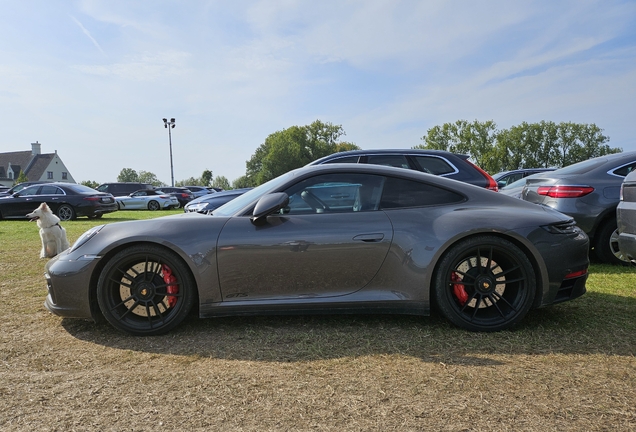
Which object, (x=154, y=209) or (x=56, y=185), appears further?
(x=154, y=209)

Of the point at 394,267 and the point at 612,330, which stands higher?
the point at 394,267

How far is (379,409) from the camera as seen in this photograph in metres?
2.26

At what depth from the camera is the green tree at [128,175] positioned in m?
116

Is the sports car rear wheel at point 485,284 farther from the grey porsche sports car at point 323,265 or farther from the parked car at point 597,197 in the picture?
the parked car at point 597,197

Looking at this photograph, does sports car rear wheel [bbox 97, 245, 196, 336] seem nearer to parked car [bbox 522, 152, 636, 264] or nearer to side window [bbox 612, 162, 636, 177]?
parked car [bbox 522, 152, 636, 264]

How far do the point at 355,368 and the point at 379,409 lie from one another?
50 cm

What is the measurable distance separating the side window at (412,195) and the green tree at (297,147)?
80021 millimetres

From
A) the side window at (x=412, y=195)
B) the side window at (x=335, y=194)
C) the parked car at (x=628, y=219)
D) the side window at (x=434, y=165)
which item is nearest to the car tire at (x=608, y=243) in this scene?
the parked car at (x=628, y=219)

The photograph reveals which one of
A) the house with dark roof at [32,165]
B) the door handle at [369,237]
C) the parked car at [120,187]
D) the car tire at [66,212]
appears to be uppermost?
the house with dark roof at [32,165]

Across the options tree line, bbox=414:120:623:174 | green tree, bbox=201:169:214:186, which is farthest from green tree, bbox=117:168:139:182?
tree line, bbox=414:120:623:174

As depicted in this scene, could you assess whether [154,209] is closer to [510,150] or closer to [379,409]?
[379,409]

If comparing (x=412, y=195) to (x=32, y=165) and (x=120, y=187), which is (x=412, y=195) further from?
(x=32, y=165)

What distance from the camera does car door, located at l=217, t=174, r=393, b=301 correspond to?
130 inches

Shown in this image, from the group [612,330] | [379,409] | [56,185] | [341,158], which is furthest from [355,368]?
[56,185]
